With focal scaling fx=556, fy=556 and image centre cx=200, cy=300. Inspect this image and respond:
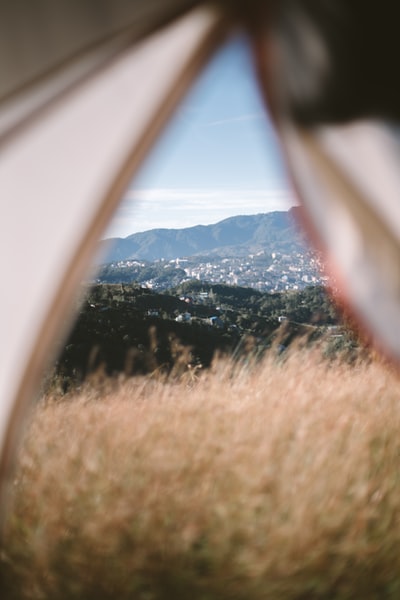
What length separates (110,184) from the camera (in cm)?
133

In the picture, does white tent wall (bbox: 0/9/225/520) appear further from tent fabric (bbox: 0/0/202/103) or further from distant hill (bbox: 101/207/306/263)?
distant hill (bbox: 101/207/306/263)

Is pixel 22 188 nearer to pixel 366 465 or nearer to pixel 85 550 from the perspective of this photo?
pixel 85 550

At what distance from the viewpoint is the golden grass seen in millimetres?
1560

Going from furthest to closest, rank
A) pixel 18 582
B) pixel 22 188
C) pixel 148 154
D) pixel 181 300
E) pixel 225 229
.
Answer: pixel 225 229
pixel 181 300
pixel 18 582
pixel 148 154
pixel 22 188

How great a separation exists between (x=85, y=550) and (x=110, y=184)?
3.44 feet

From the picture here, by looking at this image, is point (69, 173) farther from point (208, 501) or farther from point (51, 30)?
point (208, 501)

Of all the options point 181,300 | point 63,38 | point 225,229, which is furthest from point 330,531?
point 225,229

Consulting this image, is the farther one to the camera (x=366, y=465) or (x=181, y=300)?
(x=181, y=300)

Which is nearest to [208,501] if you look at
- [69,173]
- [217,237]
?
[69,173]

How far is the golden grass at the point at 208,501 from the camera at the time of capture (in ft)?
5.12

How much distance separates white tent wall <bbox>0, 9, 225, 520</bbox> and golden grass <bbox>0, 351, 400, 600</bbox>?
518mm

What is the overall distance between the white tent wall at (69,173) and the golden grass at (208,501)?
0.52 m

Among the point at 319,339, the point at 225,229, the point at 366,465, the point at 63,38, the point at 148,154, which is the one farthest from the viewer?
the point at 225,229

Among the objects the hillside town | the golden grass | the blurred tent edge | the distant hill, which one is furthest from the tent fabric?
the distant hill
